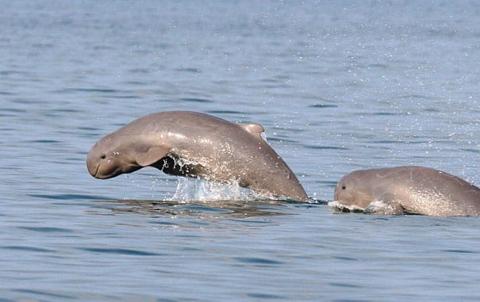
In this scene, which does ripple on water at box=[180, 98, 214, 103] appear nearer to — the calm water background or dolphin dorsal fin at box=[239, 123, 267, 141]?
the calm water background

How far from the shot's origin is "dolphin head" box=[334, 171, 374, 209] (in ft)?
58.5

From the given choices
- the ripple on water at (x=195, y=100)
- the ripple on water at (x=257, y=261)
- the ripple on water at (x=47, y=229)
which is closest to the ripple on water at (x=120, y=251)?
the ripple on water at (x=257, y=261)

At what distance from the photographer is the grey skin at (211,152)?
1809cm

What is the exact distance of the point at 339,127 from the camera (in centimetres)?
2836

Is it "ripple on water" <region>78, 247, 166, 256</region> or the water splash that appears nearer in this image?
"ripple on water" <region>78, 247, 166, 256</region>

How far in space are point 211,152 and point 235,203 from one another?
0.60 meters

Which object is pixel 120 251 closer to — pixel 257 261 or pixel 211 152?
pixel 257 261

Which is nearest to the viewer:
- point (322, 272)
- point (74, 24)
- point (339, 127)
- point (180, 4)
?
point (322, 272)

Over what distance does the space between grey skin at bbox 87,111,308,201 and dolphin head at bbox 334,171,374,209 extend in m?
0.48

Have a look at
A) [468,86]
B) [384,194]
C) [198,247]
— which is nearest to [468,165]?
[384,194]

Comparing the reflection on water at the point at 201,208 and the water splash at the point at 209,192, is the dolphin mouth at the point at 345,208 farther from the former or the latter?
the water splash at the point at 209,192

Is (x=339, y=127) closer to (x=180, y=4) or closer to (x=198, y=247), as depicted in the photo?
(x=198, y=247)

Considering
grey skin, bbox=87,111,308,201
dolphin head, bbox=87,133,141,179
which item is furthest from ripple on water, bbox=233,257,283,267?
dolphin head, bbox=87,133,141,179

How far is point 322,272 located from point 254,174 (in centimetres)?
404
